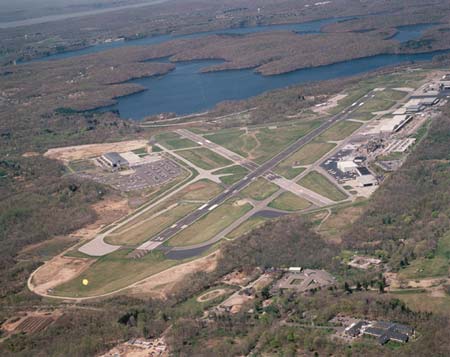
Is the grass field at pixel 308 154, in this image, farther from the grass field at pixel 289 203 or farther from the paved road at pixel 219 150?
the grass field at pixel 289 203

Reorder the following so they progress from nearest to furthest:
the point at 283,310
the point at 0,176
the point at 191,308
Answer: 1. the point at 283,310
2. the point at 191,308
3. the point at 0,176

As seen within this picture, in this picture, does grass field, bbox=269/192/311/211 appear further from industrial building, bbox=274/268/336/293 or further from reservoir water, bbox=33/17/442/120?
reservoir water, bbox=33/17/442/120

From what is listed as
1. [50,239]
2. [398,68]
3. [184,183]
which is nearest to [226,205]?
[184,183]

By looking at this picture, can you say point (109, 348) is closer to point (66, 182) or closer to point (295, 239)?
point (295, 239)

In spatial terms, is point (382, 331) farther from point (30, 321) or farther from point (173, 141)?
point (173, 141)

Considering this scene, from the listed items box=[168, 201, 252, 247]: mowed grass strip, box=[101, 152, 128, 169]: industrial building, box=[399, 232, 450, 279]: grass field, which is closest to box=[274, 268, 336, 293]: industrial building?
box=[399, 232, 450, 279]: grass field

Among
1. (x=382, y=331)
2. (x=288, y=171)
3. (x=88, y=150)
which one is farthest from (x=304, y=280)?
(x=88, y=150)

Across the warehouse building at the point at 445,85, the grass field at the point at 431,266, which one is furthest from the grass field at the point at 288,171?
the warehouse building at the point at 445,85
